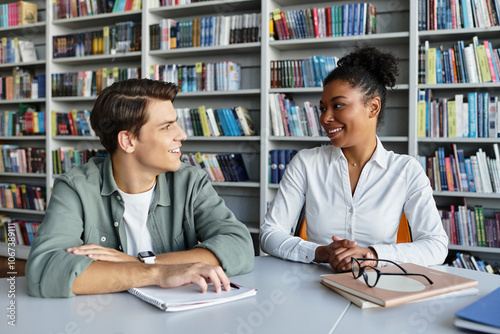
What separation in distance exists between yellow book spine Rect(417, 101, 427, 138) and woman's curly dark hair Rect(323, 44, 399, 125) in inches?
46.4

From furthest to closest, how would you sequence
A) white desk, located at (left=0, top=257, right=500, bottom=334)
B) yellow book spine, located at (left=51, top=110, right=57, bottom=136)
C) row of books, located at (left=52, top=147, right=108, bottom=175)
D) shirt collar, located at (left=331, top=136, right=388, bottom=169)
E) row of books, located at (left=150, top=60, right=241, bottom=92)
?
yellow book spine, located at (left=51, top=110, right=57, bottom=136)
row of books, located at (left=52, top=147, right=108, bottom=175)
row of books, located at (left=150, top=60, right=241, bottom=92)
shirt collar, located at (left=331, top=136, right=388, bottom=169)
white desk, located at (left=0, top=257, right=500, bottom=334)

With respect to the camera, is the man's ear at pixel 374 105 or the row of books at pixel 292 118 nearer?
the man's ear at pixel 374 105

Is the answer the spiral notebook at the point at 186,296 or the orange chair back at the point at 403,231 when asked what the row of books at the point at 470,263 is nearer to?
the orange chair back at the point at 403,231

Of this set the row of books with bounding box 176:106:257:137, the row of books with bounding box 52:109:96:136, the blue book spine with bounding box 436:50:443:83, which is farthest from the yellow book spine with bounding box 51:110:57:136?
the blue book spine with bounding box 436:50:443:83

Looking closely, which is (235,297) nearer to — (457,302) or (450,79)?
(457,302)

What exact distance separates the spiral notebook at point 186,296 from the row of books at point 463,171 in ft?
7.45

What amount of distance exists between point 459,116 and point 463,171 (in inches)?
13.7

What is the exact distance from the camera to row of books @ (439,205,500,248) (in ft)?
9.58

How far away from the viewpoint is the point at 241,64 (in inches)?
151

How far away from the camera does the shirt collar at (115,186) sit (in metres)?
1.40

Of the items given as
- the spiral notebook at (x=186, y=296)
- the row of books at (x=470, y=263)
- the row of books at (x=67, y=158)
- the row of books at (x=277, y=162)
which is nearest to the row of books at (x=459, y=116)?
the row of books at (x=470, y=263)

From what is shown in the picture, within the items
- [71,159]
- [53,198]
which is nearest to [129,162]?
[53,198]

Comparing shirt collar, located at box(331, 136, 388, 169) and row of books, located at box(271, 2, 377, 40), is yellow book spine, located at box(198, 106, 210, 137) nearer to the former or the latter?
row of books, located at box(271, 2, 377, 40)

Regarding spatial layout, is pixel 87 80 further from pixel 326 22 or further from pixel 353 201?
pixel 353 201
